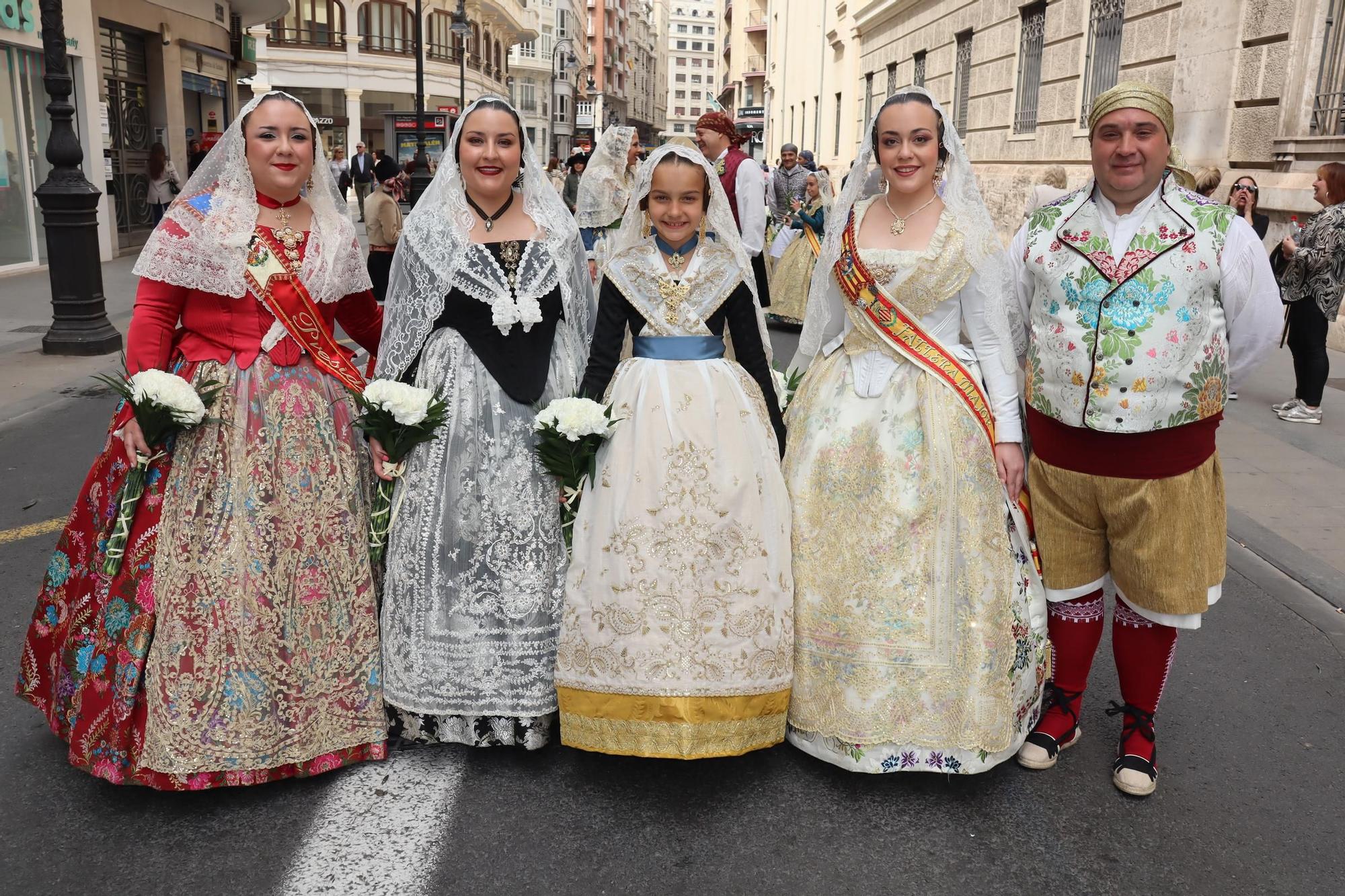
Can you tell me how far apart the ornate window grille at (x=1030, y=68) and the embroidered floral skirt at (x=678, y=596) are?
14.1 meters

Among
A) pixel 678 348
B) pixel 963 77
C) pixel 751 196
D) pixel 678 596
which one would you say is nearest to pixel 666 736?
pixel 678 596

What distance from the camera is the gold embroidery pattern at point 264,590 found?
122 inches

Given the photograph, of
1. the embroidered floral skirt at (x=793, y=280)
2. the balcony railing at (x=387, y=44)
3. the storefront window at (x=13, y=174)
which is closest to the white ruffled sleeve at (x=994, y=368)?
the embroidered floral skirt at (x=793, y=280)

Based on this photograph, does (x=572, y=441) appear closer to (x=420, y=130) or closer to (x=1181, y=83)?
(x=1181, y=83)

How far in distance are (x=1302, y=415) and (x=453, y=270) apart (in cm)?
712

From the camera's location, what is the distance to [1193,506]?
322 cm

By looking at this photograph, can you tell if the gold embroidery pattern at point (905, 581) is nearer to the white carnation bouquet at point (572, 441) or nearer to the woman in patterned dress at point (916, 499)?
the woman in patterned dress at point (916, 499)

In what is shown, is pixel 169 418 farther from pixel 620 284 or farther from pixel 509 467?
pixel 620 284

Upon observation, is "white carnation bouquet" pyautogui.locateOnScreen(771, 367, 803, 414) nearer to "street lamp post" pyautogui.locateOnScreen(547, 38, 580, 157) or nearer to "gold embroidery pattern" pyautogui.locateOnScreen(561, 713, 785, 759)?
"gold embroidery pattern" pyautogui.locateOnScreen(561, 713, 785, 759)

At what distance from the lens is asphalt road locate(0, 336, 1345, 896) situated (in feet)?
9.31

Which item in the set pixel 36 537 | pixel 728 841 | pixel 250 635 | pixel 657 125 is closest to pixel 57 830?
pixel 250 635

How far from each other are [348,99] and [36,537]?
43754mm

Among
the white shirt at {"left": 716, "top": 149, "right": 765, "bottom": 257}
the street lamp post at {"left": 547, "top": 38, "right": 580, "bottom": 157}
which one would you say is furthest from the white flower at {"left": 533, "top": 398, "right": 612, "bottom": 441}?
the street lamp post at {"left": 547, "top": 38, "right": 580, "bottom": 157}

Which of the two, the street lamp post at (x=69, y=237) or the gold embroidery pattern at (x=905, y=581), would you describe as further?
the street lamp post at (x=69, y=237)
